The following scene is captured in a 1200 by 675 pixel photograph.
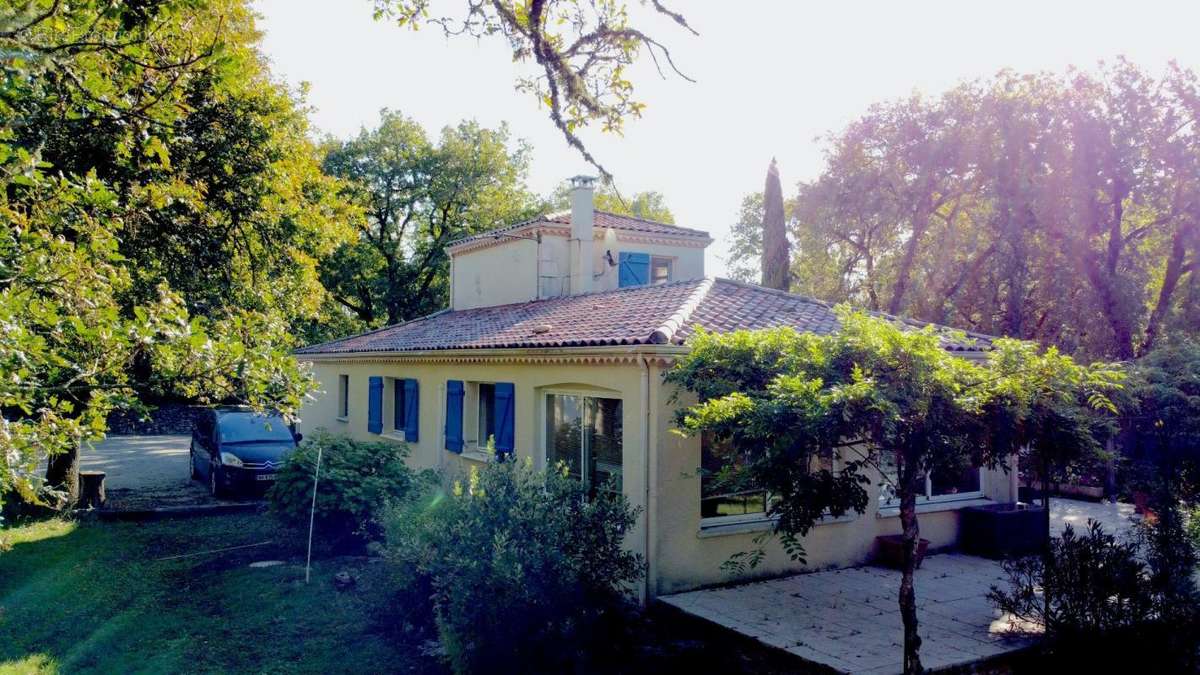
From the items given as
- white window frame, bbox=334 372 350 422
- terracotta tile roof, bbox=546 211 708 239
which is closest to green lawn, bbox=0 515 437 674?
white window frame, bbox=334 372 350 422

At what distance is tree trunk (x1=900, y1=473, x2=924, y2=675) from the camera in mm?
6160

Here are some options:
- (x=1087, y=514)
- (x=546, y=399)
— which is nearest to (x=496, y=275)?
(x=546, y=399)

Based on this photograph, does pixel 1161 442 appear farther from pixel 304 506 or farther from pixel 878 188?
pixel 878 188

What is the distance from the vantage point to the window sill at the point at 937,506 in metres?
10.4

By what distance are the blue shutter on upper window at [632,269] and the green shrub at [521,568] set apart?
11193 mm

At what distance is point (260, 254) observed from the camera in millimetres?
12773

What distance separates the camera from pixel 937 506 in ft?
35.8

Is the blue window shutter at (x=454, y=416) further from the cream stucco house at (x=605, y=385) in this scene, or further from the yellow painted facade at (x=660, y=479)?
the yellow painted facade at (x=660, y=479)

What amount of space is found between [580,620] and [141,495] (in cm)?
1321

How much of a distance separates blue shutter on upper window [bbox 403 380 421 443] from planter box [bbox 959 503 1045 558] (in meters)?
9.88

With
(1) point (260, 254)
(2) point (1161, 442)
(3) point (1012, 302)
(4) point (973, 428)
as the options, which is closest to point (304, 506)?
(1) point (260, 254)

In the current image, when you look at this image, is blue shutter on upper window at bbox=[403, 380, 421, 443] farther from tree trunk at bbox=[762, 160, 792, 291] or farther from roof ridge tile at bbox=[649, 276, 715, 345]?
tree trunk at bbox=[762, 160, 792, 291]

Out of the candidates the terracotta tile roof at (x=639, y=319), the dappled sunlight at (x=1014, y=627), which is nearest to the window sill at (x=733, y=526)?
the dappled sunlight at (x=1014, y=627)

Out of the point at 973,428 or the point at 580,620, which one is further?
the point at 580,620
